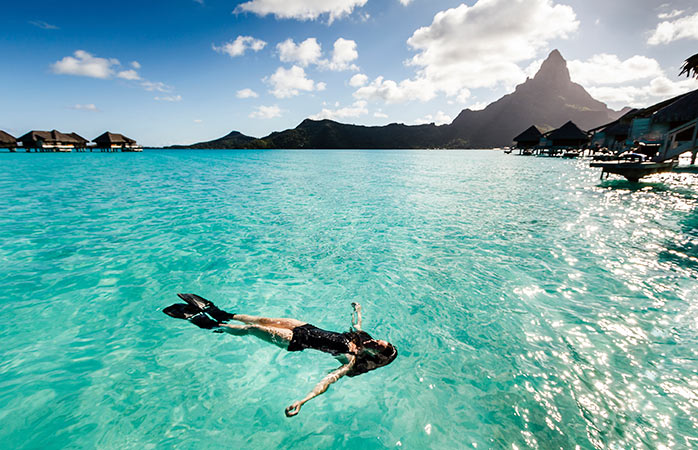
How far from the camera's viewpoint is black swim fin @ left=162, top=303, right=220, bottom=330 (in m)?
5.71

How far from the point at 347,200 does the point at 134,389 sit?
1556 centimetres

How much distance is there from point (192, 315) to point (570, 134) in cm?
8196

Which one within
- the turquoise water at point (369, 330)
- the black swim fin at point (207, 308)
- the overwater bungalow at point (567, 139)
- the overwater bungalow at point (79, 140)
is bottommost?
the turquoise water at point (369, 330)

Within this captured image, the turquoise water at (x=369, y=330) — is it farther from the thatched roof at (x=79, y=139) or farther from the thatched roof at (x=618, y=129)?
the thatched roof at (x=79, y=139)

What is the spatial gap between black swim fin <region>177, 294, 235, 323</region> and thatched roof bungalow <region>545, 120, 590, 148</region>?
258 ft

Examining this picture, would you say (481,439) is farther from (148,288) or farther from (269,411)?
(148,288)

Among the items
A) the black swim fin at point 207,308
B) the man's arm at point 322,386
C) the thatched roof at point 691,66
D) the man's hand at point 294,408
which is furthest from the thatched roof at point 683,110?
the black swim fin at point 207,308

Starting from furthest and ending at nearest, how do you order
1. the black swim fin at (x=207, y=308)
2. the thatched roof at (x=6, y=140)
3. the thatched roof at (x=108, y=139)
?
the thatched roof at (x=108, y=139), the thatched roof at (x=6, y=140), the black swim fin at (x=207, y=308)

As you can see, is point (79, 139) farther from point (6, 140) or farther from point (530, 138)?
point (530, 138)

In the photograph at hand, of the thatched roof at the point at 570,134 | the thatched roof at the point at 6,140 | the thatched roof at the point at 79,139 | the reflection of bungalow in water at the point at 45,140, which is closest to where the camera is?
the thatched roof at the point at 570,134

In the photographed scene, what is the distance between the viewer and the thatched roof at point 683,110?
83.5ft

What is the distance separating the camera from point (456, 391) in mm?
4281

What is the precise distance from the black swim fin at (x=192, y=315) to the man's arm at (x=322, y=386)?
2.99 meters

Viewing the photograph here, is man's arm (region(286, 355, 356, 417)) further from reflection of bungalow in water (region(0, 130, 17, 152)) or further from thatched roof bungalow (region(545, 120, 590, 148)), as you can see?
reflection of bungalow in water (region(0, 130, 17, 152))
